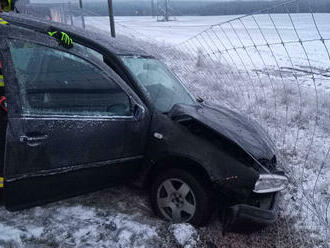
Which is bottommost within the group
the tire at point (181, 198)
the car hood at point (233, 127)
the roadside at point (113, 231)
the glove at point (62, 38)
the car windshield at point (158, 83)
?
the roadside at point (113, 231)

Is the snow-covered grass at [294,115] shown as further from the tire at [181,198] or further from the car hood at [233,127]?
the tire at [181,198]

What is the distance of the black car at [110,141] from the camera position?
2365mm

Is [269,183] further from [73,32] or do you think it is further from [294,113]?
[294,113]

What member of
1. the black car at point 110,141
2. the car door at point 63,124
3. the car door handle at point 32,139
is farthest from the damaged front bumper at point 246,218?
the car door handle at point 32,139

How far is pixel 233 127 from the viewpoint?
9.73 ft

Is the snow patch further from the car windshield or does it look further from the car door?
the car windshield

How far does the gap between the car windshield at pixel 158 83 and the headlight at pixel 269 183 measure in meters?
1.08

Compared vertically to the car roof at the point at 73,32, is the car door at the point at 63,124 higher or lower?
lower

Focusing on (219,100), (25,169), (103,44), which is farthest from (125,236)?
(219,100)

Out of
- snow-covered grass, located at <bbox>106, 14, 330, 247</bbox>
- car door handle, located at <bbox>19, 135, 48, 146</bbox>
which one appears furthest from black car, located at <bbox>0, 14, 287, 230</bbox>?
snow-covered grass, located at <bbox>106, 14, 330, 247</bbox>

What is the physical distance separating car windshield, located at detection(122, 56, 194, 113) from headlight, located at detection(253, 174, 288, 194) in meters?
1.08

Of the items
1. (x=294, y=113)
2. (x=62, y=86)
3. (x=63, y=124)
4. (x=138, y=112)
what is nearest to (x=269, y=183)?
(x=138, y=112)

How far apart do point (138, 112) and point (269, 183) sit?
1310 millimetres

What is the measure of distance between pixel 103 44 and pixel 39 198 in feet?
4.91
